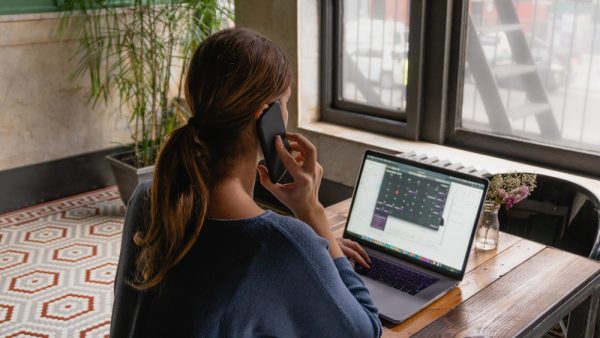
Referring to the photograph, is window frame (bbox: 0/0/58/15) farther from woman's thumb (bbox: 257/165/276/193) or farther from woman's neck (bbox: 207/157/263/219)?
woman's neck (bbox: 207/157/263/219)

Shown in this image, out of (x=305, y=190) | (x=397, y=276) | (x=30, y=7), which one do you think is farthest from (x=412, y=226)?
(x=30, y=7)

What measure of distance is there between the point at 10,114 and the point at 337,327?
368cm

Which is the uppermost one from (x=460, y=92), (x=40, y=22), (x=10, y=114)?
(x=40, y=22)

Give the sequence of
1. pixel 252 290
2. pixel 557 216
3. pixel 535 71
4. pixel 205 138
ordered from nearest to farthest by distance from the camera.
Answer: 1. pixel 252 290
2. pixel 205 138
3. pixel 557 216
4. pixel 535 71

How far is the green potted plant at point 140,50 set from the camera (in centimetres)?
411

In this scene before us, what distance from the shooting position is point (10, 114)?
4.27m

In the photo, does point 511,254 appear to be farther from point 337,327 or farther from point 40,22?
point 40,22

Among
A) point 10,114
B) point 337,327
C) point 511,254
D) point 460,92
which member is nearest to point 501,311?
point 511,254

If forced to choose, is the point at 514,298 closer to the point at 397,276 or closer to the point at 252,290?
the point at 397,276

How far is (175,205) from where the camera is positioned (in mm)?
1179

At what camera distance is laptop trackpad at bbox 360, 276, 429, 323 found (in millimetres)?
1521

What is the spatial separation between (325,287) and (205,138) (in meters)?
0.35

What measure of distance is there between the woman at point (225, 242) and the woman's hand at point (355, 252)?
46cm

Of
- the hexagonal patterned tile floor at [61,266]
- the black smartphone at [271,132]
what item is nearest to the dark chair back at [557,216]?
the black smartphone at [271,132]
